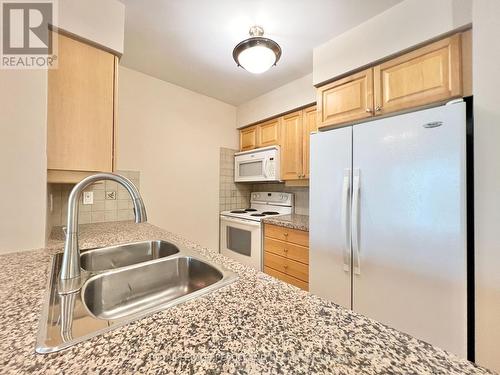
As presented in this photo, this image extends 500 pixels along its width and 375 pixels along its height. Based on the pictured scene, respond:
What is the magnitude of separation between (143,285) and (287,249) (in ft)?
4.86

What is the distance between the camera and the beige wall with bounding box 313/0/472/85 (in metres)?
1.22

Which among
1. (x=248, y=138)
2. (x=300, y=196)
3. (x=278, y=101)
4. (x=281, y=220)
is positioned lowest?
(x=281, y=220)

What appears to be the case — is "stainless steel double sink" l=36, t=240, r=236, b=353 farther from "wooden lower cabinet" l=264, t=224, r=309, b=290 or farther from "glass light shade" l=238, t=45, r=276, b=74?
"glass light shade" l=238, t=45, r=276, b=74

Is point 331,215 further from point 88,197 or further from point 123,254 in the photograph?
point 88,197

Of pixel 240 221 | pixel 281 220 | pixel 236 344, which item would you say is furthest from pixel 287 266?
pixel 236 344

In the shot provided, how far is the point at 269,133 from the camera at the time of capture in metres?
2.72

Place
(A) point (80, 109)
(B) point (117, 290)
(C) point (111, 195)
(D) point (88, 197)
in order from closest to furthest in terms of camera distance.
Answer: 1. (B) point (117, 290)
2. (A) point (80, 109)
3. (D) point (88, 197)
4. (C) point (111, 195)

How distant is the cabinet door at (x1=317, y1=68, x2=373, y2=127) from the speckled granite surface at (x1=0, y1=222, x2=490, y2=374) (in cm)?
150

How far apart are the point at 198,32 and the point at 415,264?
213 cm

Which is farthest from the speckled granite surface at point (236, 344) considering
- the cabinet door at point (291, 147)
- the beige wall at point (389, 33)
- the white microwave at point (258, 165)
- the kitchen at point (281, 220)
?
the white microwave at point (258, 165)

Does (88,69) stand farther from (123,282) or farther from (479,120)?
(479,120)

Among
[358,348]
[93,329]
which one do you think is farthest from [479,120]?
[93,329]

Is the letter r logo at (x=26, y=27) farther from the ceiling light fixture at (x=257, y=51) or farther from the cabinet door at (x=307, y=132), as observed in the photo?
the cabinet door at (x=307, y=132)

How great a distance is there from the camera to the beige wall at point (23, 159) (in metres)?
0.94
